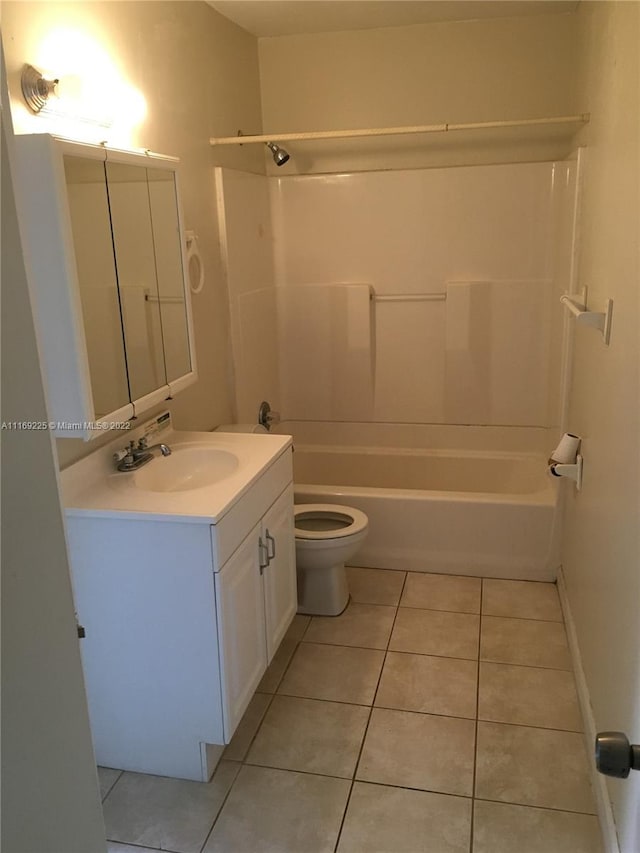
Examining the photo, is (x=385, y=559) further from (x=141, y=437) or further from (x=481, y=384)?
(x=141, y=437)

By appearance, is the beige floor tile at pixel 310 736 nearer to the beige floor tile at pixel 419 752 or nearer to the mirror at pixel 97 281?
the beige floor tile at pixel 419 752

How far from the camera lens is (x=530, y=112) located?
11.0 feet

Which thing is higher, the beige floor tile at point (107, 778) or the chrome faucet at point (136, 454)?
the chrome faucet at point (136, 454)

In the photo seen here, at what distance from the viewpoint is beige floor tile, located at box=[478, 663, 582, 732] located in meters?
2.26

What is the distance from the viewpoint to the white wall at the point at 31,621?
73cm

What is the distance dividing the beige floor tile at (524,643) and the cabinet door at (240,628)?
2.97 ft

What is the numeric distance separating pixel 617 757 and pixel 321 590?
204cm

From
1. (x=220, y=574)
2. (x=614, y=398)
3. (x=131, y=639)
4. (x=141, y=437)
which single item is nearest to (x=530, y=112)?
(x=614, y=398)

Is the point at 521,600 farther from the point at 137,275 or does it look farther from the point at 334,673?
the point at 137,275

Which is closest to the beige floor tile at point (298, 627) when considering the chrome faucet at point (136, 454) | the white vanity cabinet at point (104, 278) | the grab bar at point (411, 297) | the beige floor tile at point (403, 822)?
the beige floor tile at point (403, 822)

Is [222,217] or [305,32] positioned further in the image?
[305,32]

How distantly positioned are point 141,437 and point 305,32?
2.28m

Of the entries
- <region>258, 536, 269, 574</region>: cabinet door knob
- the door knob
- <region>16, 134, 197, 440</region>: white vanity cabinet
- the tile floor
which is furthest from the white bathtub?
the door knob

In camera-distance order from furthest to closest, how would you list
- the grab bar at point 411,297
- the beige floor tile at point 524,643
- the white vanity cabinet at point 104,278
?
the grab bar at point 411,297
the beige floor tile at point 524,643
the white vanity cabinet at point 104,278
